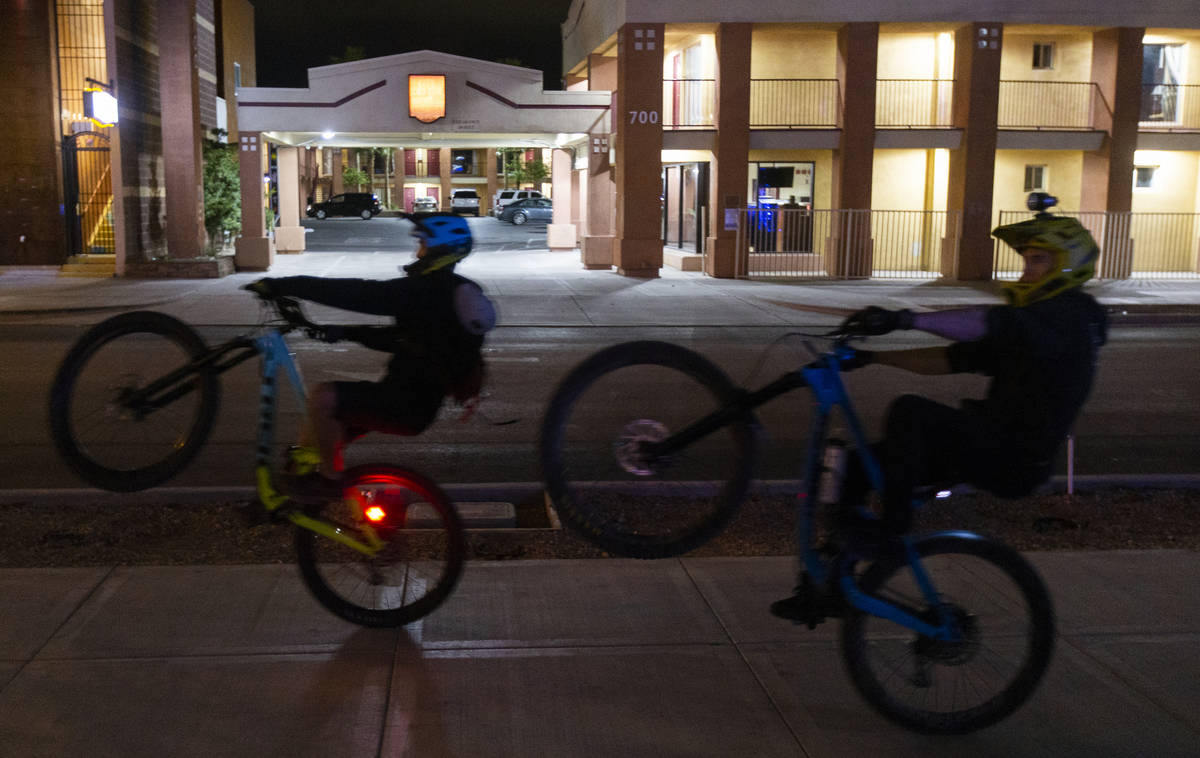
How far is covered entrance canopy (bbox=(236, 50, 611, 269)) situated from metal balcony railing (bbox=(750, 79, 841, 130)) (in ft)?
12.6

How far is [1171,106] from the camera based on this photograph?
29547 millimetres

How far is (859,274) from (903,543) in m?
23.8

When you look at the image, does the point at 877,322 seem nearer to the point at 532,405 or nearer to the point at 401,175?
the point at 532,405

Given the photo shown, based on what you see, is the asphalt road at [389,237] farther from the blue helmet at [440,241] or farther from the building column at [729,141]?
the blue helmet at [440,241]

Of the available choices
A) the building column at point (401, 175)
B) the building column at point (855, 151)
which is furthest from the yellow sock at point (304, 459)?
the building column at point (401, 175)

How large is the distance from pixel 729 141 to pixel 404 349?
23.1 metres

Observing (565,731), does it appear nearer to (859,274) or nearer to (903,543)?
(903,543)

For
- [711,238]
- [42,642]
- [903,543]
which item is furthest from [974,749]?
[711,238]

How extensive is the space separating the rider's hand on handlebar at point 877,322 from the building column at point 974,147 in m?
24.2

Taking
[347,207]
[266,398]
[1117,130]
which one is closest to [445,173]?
[347,207]

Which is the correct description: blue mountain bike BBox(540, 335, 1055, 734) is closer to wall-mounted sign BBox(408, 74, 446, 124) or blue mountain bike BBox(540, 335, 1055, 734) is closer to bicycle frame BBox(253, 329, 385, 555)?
bicycle frame BBox(253, 329, 385, 555)

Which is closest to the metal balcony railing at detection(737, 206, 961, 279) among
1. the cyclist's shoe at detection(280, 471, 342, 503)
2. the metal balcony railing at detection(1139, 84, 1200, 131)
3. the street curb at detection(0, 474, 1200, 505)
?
the metal balcony railing at detection(1139, 84, 1200, 131)

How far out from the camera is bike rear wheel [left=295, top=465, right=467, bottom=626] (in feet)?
16.1

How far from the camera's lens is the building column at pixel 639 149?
26.9 m
